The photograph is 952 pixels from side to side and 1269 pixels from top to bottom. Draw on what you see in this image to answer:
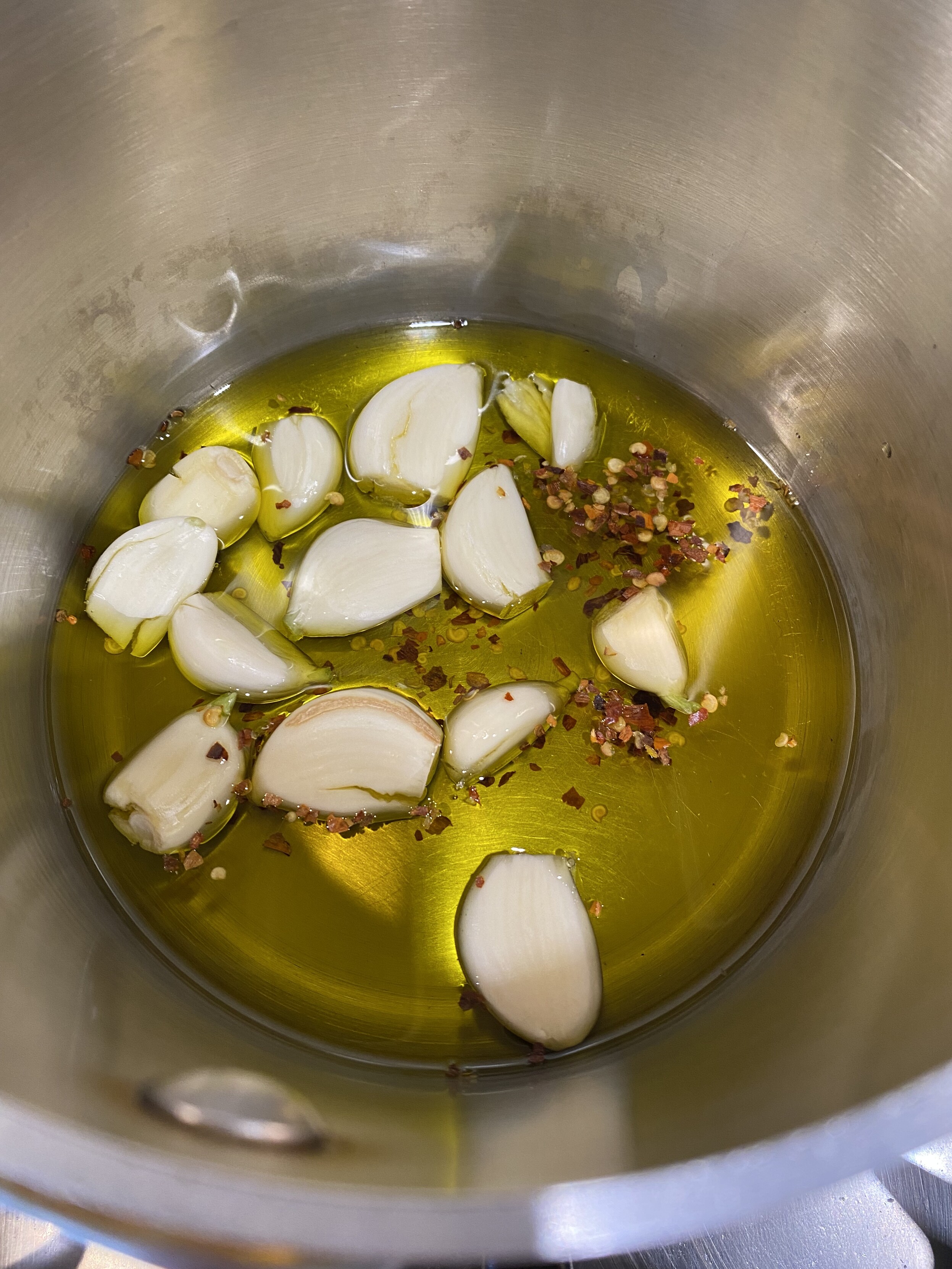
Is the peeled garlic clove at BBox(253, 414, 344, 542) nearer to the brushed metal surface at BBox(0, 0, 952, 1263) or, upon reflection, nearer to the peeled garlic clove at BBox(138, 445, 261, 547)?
the peeled garlic clove at BBox(138, 445, 261, 547)

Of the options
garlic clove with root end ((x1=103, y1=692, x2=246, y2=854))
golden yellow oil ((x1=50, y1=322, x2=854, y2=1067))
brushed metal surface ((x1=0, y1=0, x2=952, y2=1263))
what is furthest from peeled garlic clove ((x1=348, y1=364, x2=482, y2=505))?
garlic clove with root end ((x1=103, y1=692, x2=246, y2=854))

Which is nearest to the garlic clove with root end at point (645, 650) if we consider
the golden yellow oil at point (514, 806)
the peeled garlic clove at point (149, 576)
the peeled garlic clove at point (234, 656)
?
the golden yellow oil at point (514, 806)

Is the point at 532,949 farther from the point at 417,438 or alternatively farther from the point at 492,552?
the point at 417,438

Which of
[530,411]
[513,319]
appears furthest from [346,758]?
[513,319]

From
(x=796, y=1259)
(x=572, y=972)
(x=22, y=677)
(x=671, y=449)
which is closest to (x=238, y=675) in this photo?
(x=22, y=677)

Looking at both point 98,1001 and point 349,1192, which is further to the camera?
point 98,1001

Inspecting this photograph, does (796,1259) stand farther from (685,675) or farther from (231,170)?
(231,170)
